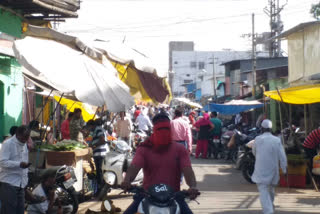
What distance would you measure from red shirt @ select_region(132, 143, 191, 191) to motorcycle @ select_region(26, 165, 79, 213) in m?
3.60

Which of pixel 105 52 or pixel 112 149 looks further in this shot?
pixel 112 149

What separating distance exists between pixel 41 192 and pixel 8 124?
21.2 ft

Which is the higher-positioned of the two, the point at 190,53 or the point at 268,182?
the point at 190,53

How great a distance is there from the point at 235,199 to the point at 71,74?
5.13 metres

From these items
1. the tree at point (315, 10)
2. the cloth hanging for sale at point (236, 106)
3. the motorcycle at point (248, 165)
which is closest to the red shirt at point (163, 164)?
the motorcycle at point (248, 165)

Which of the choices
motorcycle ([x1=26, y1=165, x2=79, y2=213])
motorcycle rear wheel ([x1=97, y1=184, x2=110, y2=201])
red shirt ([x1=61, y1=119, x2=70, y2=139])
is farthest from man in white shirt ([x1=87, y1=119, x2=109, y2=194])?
motorcycle ([x1=26, y1=165, x2=79, y2=213])

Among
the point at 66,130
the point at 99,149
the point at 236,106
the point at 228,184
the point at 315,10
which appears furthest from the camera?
the point at 315,10

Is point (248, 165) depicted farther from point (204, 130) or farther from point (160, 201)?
point (160, 201)

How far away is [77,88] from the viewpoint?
8.75 metres

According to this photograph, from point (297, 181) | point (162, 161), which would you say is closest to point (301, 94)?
point (297, 181)

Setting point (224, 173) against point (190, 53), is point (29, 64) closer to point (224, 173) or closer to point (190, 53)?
point (224, 173)

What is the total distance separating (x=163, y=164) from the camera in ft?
19.1

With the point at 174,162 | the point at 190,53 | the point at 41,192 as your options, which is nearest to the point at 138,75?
the point at 41,192

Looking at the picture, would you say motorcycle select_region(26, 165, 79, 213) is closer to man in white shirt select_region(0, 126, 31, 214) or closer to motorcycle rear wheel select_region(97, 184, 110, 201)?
man in white shirt select_region(0, 126, 31, 214)
